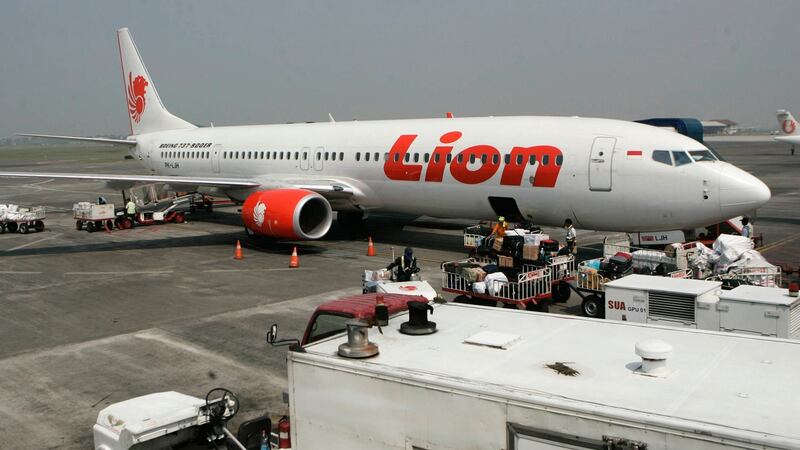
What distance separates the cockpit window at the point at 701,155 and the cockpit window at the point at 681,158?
19cm

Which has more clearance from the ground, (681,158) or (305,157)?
(305,157)

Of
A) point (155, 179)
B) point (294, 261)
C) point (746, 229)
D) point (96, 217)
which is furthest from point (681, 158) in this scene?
point (96, 217)

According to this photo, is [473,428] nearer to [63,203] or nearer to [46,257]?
[46,257]

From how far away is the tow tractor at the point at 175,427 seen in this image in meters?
7.70

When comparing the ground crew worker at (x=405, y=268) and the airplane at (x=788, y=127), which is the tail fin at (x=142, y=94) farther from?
the airplane at (x=788, y=127)

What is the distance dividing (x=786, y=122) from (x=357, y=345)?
91626 millimetres

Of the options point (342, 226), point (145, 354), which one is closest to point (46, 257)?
point (342, 226)

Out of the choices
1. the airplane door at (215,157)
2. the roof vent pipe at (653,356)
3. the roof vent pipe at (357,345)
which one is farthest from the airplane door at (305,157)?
the roof vent pipe at (653,356)

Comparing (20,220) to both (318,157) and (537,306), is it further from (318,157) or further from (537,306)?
(537,306)

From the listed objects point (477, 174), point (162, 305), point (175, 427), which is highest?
point (477, 174)

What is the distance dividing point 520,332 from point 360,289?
1134 centimetres

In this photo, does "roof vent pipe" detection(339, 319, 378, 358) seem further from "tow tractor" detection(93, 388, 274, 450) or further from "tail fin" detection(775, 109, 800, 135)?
"tail fin" detection(775, 109, 800, 135)

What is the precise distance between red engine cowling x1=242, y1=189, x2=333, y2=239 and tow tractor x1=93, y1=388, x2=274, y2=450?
14.9 metres

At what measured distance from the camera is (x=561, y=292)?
16.7 m
